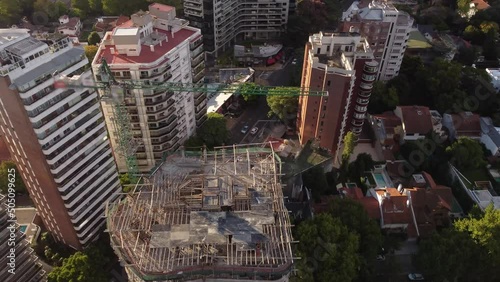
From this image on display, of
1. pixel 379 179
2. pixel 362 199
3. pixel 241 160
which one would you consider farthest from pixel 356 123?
pixel 241 160

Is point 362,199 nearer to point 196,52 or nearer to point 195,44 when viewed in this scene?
point 196,52

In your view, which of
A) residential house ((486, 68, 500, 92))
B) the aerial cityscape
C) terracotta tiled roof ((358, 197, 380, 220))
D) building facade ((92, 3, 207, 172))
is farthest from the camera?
residential house ((486, 68, 500, 92))

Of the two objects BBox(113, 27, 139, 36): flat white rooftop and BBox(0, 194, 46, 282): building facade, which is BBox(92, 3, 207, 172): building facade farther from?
BBox(0, 194, 46, 282): building facade

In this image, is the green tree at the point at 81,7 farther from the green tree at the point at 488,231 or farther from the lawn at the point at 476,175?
the green tree at the point at 488,231

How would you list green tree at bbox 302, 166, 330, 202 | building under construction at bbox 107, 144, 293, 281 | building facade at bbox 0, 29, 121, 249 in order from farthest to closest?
green tree at bbox 302, 166, 330, 202, building facade at bbox 0, 29, 121, 249, building under construction at bbox 107, 144, 293, 281

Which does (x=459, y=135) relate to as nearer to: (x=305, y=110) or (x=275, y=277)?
(x=305, y=110)

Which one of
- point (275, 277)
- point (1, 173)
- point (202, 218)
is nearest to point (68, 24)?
point (1, 173)

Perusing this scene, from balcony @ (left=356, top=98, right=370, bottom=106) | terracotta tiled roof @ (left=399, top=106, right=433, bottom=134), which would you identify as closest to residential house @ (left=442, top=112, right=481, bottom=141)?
terracotta tiled roof @ (left=399, top=106, right=433, bottom=134)
